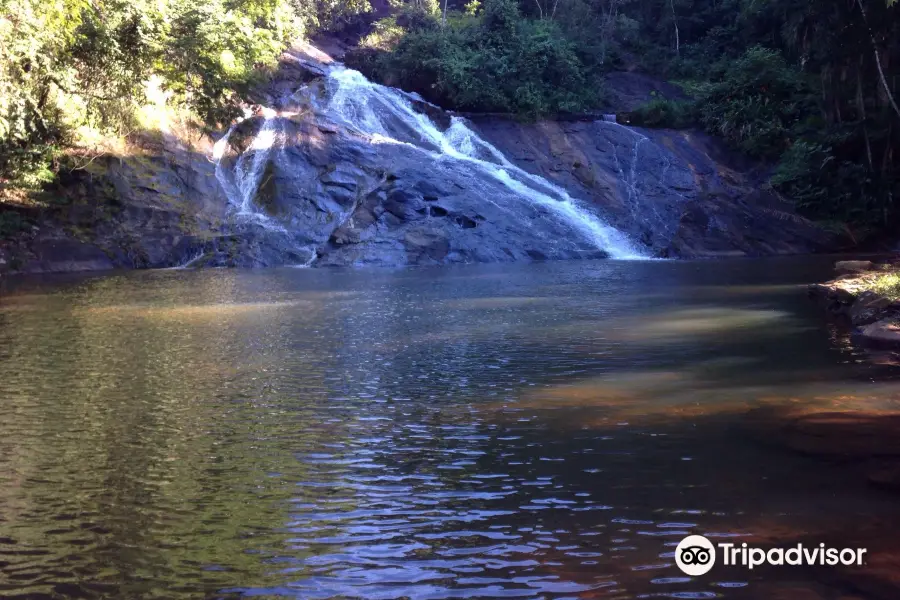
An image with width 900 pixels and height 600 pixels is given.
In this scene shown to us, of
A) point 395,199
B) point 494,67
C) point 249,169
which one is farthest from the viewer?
point 494,67

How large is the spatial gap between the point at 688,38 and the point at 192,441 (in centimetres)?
4777

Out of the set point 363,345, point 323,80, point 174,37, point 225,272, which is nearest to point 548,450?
point 363,345

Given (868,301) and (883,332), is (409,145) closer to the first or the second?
(868,301)

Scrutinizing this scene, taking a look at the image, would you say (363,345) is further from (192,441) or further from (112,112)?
(112,112)

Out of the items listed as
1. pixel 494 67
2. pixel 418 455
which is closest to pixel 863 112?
pixel 494 67

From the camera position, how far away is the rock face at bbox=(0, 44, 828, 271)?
1243 inches

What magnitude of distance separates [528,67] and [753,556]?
129 feet

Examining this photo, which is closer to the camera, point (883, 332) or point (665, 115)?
point (883, 332)

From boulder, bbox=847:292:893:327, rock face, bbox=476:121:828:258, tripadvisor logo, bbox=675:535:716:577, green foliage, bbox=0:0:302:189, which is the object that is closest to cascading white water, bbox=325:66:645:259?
rock face, bbox=476:121:828:258

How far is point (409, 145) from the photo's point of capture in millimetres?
36219

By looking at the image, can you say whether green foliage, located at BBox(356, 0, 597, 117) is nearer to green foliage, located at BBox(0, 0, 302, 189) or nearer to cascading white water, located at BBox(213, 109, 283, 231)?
cascading white water, located at BBox(213, 109, 283, 231)

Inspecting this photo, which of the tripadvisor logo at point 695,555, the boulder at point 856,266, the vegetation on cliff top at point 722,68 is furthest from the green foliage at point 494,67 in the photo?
the tripadvisor logo at point 695,555

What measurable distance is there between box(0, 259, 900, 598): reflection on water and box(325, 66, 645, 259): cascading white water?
17.8 m

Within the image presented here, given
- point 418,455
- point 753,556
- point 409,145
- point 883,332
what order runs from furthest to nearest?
point 409,145 < point 883,332 < point 418,455 < point 753,556
